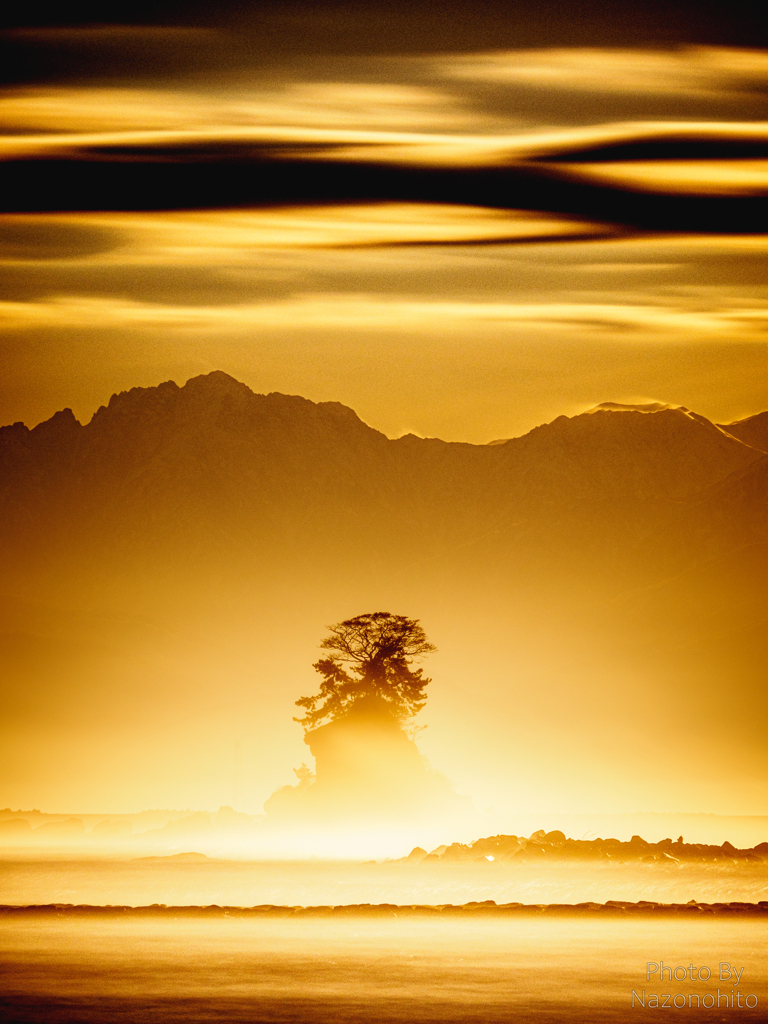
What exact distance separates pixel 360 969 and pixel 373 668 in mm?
39953

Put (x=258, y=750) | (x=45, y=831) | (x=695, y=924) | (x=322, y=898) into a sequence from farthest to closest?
1. (x=258, y=750)
2. (x=45, y=831)
3. (x=322, y=898)
4. (x=695, y=924)

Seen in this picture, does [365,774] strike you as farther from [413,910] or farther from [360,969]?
[360,969]

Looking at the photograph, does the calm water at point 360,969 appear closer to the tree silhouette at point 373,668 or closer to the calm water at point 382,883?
the calm water at point 382,883

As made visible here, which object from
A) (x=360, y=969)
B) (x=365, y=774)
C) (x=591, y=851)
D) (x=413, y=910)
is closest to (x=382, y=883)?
(x=591, y=851)

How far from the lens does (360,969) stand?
68.6ft

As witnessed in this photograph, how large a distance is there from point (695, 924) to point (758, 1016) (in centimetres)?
1086

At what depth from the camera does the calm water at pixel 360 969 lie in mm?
17312

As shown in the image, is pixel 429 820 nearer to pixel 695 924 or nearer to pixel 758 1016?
pixel 695 924

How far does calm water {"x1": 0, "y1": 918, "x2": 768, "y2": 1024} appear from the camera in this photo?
1731cm

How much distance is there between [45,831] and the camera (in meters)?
78.3

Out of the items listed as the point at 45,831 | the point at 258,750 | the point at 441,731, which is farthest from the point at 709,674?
the point at 45,831

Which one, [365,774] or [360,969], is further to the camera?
[365,774]

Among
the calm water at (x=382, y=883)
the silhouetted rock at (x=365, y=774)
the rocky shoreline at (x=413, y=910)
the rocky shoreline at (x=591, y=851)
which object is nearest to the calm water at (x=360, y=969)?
the rocky shoreline at (x=413, y=910)

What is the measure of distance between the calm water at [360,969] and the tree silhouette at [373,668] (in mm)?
32113
